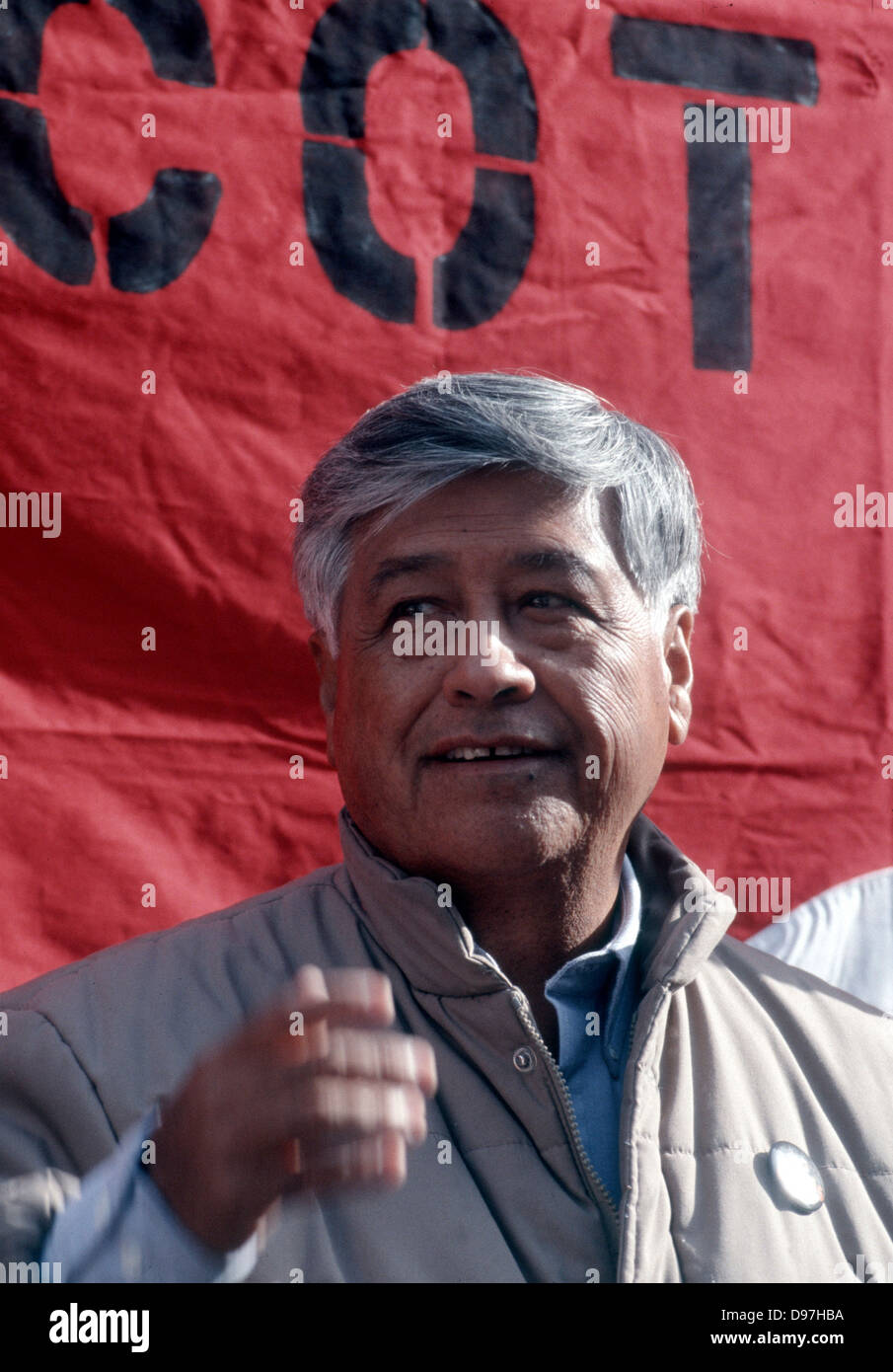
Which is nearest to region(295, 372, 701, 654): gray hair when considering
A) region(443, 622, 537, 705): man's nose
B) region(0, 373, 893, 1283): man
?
region(0, 373, 893, 1283): man

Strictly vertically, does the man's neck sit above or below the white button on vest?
above

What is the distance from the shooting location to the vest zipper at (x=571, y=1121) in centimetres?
130

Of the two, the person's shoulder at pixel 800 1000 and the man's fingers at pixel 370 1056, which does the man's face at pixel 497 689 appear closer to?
the person's shoulder at pixel 800 1000

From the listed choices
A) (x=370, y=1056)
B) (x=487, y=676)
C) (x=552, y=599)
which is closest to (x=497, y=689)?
(x=487, y=676)

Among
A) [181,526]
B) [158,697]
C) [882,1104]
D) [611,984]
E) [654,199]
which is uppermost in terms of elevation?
[654,199]

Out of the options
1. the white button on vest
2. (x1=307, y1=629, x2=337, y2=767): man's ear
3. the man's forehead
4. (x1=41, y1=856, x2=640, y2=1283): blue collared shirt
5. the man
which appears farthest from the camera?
(x1=307, y1=629, x2=337, y2=767): man's ear

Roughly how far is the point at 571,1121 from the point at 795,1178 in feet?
0.79

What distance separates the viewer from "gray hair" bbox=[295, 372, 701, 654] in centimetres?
152

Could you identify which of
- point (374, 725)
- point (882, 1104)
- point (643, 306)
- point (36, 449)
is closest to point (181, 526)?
point (36, 449)

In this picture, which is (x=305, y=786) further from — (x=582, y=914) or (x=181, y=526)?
(x=582, y=914)

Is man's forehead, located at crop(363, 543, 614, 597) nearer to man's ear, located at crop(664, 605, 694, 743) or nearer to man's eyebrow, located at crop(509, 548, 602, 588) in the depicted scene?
man's eyebrow, located at crop(509, 548, 602, 588)

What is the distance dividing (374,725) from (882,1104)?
665 millimetres

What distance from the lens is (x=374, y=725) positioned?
1.47m

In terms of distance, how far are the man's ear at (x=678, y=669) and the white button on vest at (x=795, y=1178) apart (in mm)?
484
